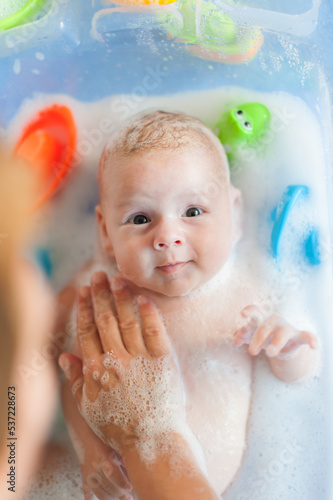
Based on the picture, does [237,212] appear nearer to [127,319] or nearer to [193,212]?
[193,212]

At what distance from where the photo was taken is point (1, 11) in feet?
4.96

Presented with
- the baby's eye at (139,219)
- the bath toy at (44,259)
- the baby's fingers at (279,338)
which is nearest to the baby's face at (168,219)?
the baby's eye at (139,219)

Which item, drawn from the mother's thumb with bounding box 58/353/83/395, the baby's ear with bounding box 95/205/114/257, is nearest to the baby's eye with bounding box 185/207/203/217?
the baby's ear with bounding box 95/205/114/257

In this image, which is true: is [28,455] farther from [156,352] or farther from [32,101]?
[32,101]

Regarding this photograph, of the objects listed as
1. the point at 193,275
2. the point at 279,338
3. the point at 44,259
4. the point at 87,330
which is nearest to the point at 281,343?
the point at 279,338

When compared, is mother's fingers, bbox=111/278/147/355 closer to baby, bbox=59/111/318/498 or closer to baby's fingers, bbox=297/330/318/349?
baby, bbox=59/111/318/498

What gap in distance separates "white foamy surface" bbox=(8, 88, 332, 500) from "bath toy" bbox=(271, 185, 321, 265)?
0.06ft

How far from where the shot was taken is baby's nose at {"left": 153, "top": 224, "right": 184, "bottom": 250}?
114 centimetres

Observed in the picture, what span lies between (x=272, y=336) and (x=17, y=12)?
1.08 meters

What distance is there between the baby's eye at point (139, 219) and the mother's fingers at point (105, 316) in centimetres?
19

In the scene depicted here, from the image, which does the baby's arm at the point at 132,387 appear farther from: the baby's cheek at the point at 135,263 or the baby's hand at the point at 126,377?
the baby's cheek at the point at 135,263

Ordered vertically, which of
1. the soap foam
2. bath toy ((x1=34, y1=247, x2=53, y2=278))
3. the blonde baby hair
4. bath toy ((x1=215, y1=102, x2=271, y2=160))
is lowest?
the soap foam

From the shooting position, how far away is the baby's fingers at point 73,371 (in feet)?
4.21

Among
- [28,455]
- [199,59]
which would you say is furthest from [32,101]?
[28,455]
